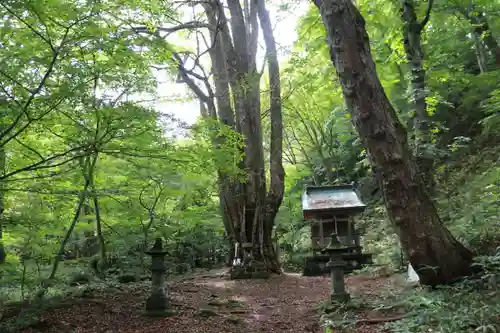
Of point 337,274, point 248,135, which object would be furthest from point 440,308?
point 248,135

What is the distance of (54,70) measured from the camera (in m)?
4.70

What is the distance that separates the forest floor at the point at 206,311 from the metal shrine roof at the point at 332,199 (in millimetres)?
3145

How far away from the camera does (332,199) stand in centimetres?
1181

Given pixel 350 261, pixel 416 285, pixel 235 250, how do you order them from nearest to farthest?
pixel 416 285 < pixel 235 250 < pixel 350 261

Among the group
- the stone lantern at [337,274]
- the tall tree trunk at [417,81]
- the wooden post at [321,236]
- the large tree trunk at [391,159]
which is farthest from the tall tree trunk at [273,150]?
the large tree trunk at [391,159]

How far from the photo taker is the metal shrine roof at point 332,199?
37.1ft

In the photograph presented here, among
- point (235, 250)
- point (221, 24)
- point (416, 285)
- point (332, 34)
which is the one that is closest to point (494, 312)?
point (416, 285)

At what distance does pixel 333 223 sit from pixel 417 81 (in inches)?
197

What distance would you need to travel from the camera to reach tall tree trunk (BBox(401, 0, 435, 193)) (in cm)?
782

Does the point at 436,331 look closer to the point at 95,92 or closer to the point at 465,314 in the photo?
the point at 465,314

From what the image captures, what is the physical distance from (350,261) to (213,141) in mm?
5946

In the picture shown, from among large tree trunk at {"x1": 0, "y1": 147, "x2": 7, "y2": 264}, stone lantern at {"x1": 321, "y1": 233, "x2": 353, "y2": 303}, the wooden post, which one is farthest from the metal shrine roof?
large tree trunk at {"x1": 0, "y1": 147, "x2": 7, "y2": 264}

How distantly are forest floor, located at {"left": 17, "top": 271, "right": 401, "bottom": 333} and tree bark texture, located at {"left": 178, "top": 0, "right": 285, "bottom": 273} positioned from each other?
82.5 inches

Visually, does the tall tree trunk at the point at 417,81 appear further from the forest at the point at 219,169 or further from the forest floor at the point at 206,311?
the forest floor at the point at 206,311
